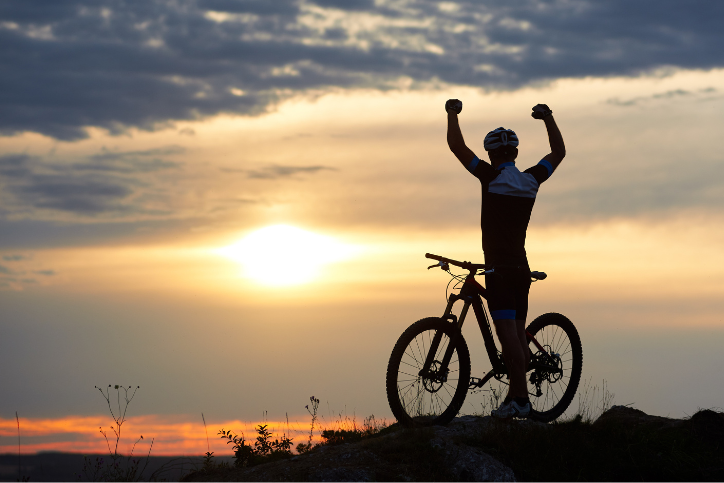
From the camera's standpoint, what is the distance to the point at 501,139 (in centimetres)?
743

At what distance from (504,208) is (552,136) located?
142 cm

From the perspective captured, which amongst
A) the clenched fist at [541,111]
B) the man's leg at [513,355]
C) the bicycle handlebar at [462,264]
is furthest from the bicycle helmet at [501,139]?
the man's leg at [513,355]

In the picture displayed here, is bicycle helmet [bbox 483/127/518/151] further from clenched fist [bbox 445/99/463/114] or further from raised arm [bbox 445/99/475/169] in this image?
clenched fist [bbox 445/99/463/114]

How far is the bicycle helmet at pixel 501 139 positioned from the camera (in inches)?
292

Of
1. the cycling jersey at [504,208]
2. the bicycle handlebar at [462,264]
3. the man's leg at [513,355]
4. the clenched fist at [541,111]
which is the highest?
the clenched fist at [541,111]

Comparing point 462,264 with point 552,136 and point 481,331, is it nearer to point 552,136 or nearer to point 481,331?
point 481,331

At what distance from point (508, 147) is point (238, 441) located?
4.83 metres

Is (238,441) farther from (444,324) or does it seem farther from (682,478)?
(682,478)

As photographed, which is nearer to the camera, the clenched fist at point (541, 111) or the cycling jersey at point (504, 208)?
the cycling jersey at point (504, 208)

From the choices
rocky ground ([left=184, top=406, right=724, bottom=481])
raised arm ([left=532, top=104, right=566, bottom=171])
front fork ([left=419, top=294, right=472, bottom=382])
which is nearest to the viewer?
rocky ground ([left=184, top=406, right=724, bottom=481])

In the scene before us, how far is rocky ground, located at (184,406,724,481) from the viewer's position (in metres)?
6.74

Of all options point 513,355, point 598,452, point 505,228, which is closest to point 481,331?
point 513,355

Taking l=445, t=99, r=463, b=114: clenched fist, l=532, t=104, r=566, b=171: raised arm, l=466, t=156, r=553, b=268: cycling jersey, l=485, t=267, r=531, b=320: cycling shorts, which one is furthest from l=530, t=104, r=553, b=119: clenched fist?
l=485, t=267, r=531, b=320: cycling shorts

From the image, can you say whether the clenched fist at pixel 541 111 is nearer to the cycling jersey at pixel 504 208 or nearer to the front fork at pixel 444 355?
the cycling jersey at pixel 504 208
